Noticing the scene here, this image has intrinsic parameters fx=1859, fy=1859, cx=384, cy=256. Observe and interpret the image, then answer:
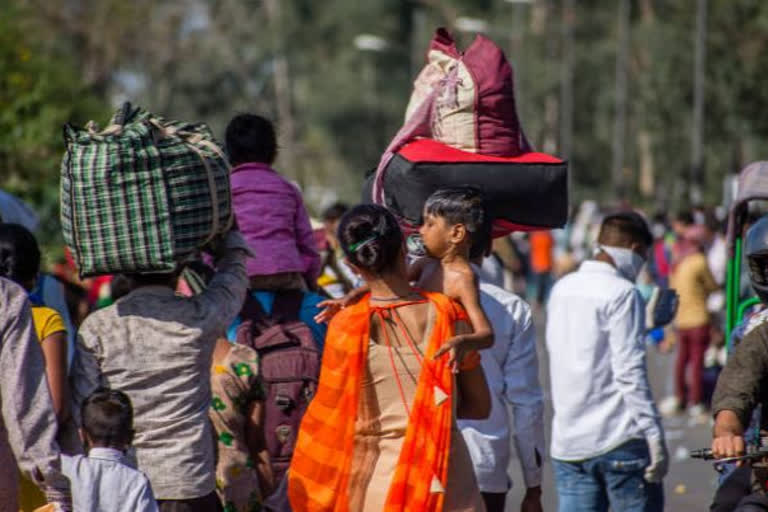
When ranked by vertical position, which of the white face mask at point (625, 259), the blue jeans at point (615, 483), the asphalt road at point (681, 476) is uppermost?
the white face mask at point (625, 259)

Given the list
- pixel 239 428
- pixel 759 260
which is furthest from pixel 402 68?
pixel 759 260

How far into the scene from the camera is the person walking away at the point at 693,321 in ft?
55.6

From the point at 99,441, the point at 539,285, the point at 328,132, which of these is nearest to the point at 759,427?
the point at 99,441

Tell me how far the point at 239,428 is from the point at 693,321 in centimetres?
1090

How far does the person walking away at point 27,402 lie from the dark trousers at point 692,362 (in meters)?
11.8

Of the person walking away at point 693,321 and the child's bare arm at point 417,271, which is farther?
the person walking away at point 693,321

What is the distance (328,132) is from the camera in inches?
2576

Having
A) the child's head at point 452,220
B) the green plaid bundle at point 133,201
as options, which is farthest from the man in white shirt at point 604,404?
the green plaid bundle at point 133,201

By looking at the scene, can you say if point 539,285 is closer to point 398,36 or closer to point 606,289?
point 606,289

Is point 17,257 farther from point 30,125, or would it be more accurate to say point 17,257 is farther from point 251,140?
point 30,125

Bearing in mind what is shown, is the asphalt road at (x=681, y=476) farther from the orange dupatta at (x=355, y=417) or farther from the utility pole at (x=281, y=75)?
the utility pole at (x=281, y=75)

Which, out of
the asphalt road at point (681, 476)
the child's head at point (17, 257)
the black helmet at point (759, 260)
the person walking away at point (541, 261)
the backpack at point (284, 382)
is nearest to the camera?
the child's head at point (17, 257)

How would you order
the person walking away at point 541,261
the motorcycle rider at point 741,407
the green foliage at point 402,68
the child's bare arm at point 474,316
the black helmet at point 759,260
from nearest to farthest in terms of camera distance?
the motorcycle rider at point 741,407 → the child's bare arm at point 474,316 → the black helmet at point 759,260 → the person walking away at point 541,261 → the green foliage at point 402,68

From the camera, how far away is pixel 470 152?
7066mm
